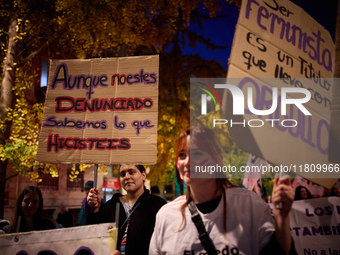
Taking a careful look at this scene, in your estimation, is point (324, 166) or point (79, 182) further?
point (79, 182)

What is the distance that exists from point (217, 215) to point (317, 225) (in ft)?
6.24

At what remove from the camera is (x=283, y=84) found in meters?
2.50

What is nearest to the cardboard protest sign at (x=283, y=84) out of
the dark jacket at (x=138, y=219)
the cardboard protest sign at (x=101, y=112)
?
the dark jacket at (x=138, y=219)

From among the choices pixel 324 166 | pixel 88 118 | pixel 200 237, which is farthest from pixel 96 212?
pixel 324 166

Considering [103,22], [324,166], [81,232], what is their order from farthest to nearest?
1. [103,22]
2. [81,232]
3. [324,166]

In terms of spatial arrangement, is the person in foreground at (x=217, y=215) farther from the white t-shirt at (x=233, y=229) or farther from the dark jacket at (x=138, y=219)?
the dark jacket at (x=138, y=219)

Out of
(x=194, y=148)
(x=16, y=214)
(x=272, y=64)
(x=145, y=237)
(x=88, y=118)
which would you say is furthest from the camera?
(x=88, y=118)

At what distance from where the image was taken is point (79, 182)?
1969cm

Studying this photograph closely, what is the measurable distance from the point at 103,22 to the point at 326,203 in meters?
6.92

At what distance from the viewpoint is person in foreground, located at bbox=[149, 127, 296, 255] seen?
1.82 meters

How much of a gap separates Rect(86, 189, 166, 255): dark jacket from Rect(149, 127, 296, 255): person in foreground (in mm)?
955

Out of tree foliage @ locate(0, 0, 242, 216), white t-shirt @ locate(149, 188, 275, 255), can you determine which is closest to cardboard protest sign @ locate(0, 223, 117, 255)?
white t-shirt @ locate(149, 188, 275, 255)

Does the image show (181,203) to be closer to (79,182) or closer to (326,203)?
(326,203)

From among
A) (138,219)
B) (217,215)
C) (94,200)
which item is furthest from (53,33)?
(217,215)
